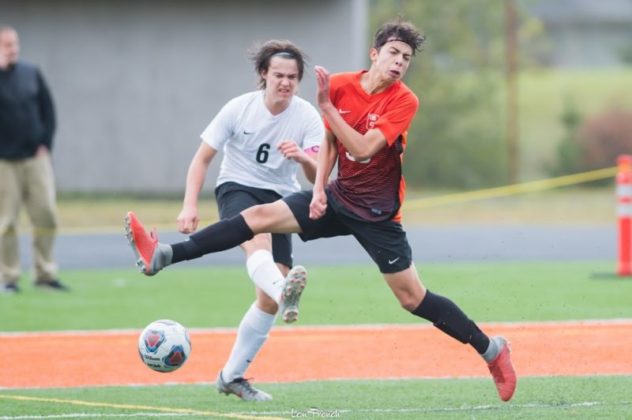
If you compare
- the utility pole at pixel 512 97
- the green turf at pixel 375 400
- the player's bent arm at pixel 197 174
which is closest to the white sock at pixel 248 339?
the green turf at pixel 375 400

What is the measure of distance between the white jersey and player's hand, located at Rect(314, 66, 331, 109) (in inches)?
43.5

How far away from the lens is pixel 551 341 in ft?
35.7

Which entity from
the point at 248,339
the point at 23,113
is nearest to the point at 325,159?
the point at 248,339

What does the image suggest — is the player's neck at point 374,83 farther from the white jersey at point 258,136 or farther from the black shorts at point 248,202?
the black shorts at point 248,202

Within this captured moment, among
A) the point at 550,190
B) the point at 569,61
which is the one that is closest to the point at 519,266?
the point at 550,190

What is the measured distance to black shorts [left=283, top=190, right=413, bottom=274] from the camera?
26.0ft

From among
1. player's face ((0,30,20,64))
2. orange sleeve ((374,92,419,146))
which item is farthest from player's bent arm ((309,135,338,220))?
player's face ((0,30,20,64))

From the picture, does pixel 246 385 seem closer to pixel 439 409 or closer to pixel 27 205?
pixel 439 409

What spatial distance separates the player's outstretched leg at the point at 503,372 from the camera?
8.01 m

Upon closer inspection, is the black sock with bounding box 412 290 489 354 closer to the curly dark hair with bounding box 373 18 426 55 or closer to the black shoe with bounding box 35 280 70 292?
the curly dark hair with bounding box 373 18 426 55

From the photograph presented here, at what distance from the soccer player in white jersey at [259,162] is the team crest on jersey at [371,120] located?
0.57 meters

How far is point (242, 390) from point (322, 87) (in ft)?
7.20

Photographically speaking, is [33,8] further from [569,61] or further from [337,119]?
[569,61]

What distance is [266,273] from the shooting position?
8.31 metres
